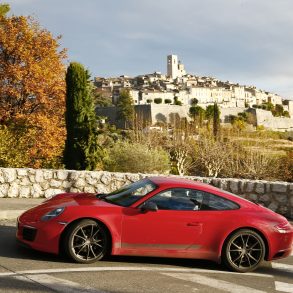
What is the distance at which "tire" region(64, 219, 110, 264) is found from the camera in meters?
6.57

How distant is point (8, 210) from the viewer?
34.3 ft

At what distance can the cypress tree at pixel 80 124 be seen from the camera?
1744 centimetres

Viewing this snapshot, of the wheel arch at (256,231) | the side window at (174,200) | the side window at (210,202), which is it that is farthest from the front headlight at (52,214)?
the wheel arch at (256,231)

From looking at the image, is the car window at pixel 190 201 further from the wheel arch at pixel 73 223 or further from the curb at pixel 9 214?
the curb at pixel 9 214

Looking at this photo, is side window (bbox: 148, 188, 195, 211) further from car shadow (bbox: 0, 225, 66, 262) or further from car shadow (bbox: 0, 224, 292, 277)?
car shadow (bbox: 0, 225, 66, 262)

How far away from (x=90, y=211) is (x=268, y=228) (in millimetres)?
2698

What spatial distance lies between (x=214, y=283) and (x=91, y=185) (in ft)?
25.2

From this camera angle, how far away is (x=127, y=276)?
606 centimetres

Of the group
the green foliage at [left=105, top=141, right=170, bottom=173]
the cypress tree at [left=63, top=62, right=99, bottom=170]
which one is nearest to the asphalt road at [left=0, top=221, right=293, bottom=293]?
the cypress tree at [left=63, top=62, right=99, bottom=170]

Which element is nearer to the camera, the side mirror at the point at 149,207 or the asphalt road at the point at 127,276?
the asphalt road at the point at 127,276

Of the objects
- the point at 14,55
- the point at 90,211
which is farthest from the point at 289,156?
the point at 90,211

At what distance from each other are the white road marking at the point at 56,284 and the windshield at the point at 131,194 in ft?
5.64

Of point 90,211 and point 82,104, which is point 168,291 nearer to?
point 90,211

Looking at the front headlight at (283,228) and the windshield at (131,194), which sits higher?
the windshield at (131,194)
